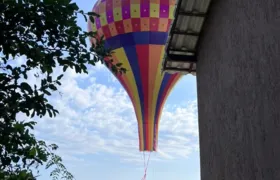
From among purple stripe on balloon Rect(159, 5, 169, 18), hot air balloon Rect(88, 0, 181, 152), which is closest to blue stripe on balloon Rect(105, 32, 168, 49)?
hot air balloon Rect(88, 0, 181, 152)

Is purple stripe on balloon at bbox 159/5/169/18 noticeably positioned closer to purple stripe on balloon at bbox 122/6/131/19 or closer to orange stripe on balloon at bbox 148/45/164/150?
purple stripe on balloon at bbox 122/6/131/19

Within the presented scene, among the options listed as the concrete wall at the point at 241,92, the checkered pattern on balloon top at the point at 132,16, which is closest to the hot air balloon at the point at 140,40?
the checkered pattern on balloon top at the point at 132,16

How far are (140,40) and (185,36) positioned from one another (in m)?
14.1

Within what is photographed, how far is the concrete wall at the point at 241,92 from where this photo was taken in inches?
171

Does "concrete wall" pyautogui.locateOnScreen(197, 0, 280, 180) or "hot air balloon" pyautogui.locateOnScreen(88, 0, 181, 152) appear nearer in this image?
"concrete wall" pyautogui.locateOnScreen(197, 0, 280, 180)

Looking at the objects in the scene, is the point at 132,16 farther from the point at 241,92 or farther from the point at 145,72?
the point at 241,92

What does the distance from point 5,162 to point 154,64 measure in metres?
20.1

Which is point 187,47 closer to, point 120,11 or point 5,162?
point 5,162

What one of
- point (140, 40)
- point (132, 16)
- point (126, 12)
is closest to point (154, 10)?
point (132, 16)

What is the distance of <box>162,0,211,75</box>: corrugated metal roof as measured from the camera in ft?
23.8

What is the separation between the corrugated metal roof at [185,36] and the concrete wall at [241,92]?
310 millimetres

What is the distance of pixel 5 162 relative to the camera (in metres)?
3.33

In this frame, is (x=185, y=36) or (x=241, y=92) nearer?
(x=241, y=92)

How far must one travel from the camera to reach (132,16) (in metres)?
20.8
